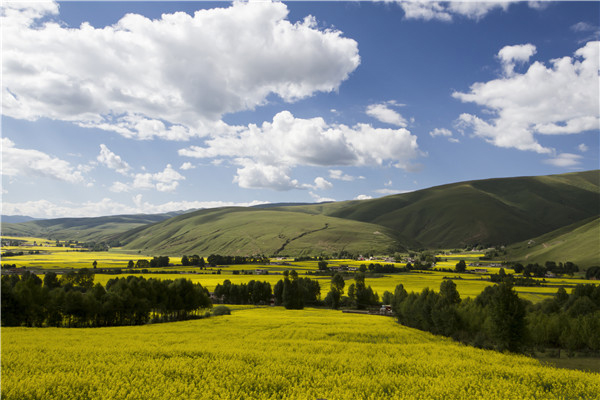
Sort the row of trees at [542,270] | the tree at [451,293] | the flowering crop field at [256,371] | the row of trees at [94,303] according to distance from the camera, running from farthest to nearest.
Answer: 1. the row of trees at [542,270]
2. the tree at [451,293]
3. the row of trees at [94,303]
4. the flowering crop field at [256,371]

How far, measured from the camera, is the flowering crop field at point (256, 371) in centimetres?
2962

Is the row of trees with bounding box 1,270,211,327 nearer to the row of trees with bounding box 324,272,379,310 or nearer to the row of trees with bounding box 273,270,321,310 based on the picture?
the row of trees with bounding box 273,270,321,310

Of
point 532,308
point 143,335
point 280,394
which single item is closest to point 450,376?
point 280,394

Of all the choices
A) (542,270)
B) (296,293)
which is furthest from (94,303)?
(542,270)

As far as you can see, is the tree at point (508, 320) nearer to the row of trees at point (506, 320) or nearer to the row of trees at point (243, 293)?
the row of trees at point (506, 320)

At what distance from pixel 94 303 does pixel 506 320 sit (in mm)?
81382

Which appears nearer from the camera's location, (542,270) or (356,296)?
(356,296)

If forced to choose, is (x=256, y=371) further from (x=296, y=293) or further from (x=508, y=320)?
(x=296, y=293)

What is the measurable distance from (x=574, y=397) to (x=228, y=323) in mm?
57809

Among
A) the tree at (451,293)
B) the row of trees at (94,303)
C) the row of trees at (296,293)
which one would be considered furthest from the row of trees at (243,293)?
the tree at (451,293)

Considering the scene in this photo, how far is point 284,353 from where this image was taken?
43.6 metres

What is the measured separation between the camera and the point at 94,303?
73.0 meters

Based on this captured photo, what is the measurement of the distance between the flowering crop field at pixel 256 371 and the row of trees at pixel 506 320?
10.5 metres

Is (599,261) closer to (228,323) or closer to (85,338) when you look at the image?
(228,323)
